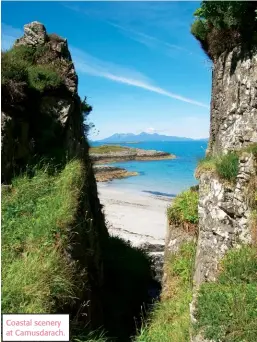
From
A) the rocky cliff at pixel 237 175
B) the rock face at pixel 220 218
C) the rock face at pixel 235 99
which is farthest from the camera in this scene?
the rock face at pixel 235 99

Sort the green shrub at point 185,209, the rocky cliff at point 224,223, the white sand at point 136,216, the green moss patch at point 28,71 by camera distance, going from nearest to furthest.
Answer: the rocky cliff at point 224,223 < the green moss patch at point 28,71 < the green shrub at point 185,209 < the white sand at point 136,216

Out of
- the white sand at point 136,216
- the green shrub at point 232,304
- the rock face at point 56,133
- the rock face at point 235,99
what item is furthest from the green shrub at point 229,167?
the white sand at point 136,216

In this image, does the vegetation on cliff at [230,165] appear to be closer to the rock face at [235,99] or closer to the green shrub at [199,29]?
the rock face at [235,99]

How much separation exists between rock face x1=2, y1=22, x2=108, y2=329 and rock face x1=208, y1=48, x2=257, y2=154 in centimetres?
547

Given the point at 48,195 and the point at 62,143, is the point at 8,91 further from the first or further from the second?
the point at 48,195

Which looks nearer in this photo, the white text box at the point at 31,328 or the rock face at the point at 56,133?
the white text box at the point at 31,328

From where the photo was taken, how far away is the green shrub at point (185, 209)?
14.4 metres

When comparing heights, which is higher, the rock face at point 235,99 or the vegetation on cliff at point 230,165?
the rock face at point 235,99

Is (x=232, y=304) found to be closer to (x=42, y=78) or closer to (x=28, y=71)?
(x=42, y=78)

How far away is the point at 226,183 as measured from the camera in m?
11.4

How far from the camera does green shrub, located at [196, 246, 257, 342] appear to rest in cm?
737

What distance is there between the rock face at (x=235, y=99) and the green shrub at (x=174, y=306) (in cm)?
429

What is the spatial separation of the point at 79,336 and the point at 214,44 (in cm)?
1169

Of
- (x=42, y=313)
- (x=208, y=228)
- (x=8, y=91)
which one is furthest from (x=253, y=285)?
(x=8, y=91)
